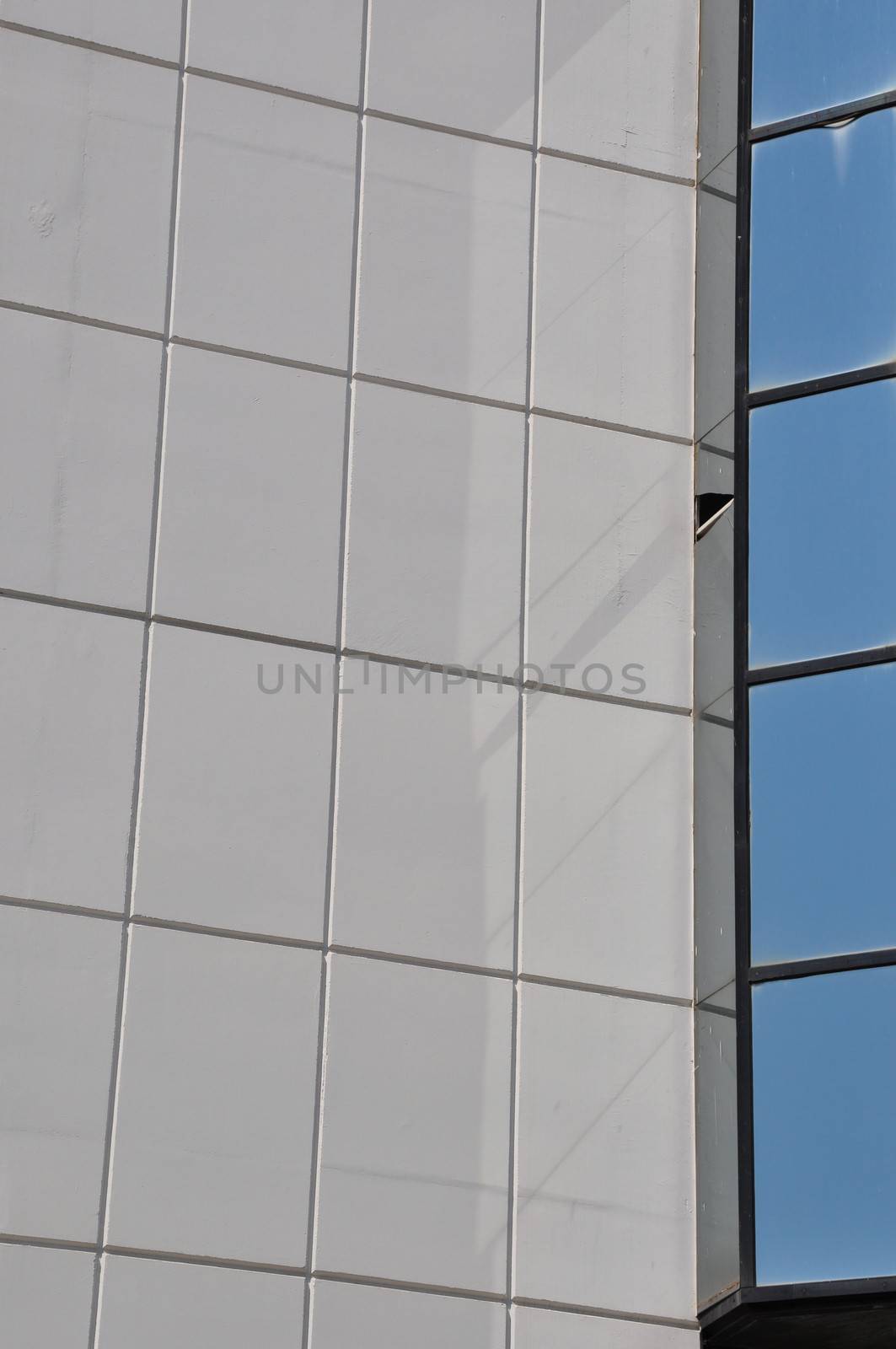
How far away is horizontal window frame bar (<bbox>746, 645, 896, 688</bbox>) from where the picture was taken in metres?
11.3

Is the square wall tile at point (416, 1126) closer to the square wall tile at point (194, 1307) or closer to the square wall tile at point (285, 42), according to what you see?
the square wall tile at point (194, 1307)

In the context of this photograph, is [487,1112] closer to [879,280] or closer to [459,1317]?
[459,1317]

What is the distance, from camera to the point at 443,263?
12.4m

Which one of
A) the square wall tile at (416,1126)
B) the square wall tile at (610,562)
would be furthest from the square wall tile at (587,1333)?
the square wall tile at (610,562)

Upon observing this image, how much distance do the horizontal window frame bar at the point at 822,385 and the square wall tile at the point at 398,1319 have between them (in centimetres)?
573

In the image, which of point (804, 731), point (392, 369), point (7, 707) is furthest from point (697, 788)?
point (7, 707)

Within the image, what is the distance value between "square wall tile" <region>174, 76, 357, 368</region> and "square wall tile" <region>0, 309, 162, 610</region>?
1.84ft

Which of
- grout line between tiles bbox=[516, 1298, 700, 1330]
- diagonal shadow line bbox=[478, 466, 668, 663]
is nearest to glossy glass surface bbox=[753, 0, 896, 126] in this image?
diagonal shadow line bbox=[478, 466, 668, 663]

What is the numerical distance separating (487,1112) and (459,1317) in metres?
1.12

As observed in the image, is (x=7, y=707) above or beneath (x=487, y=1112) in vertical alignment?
above

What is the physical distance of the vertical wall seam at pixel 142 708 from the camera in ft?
32.7

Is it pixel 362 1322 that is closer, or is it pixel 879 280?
pixel 362 1322

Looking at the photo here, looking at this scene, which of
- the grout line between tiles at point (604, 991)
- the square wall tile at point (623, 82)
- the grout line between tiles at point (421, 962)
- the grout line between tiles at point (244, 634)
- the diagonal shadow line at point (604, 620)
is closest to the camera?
the grout line between tiles at point (421, 962)

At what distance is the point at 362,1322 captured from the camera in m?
10.3
